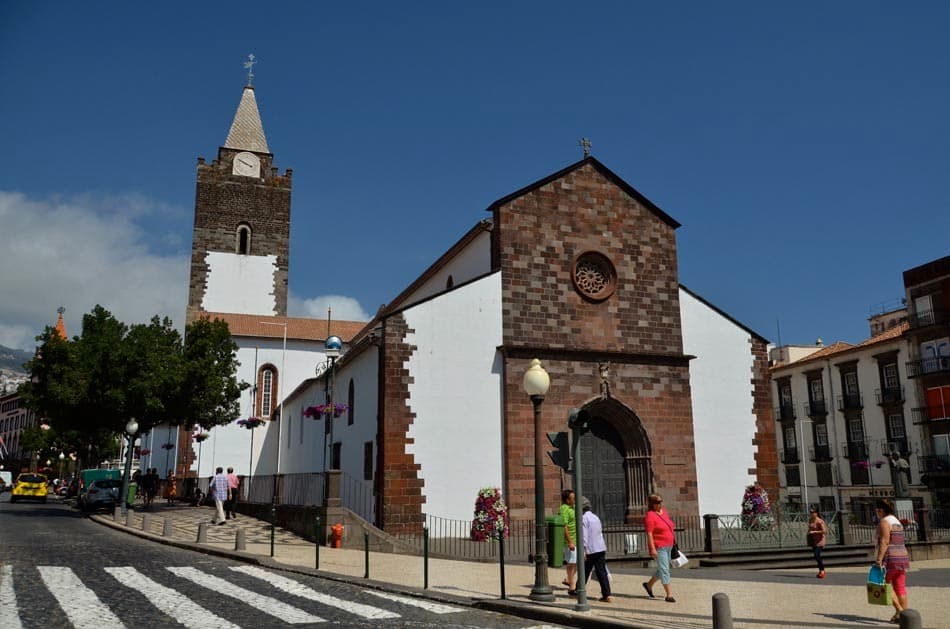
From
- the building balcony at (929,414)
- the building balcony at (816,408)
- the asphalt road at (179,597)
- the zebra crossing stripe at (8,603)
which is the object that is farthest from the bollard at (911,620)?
the building balcony at (816,408)

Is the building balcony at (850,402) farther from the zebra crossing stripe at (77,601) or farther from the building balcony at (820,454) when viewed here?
the zebra crossing stripe at (77,601)

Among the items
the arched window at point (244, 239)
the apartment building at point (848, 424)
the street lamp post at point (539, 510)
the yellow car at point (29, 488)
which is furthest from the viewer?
the arched window at point (244, 239)

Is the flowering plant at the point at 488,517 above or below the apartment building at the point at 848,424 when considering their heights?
below

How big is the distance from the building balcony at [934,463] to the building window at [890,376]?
13.9 ft

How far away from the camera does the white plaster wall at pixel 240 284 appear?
49.9m

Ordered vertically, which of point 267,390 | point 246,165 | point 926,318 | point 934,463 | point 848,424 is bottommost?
point 934,463

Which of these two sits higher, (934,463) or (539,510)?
(934,463)

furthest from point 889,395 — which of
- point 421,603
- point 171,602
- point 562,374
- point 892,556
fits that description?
point 171,602

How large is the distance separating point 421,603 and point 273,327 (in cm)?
3892

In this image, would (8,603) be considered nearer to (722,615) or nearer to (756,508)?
(722,615)

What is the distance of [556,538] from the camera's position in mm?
13102

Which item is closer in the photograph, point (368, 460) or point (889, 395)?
point (368, 460)

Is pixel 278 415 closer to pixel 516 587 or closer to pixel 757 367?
pixel 757 367

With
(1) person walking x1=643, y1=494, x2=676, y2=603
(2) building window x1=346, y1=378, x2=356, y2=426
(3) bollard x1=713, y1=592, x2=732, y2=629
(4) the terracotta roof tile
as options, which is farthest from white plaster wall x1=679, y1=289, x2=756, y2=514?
(4) the terracotta roof tile
